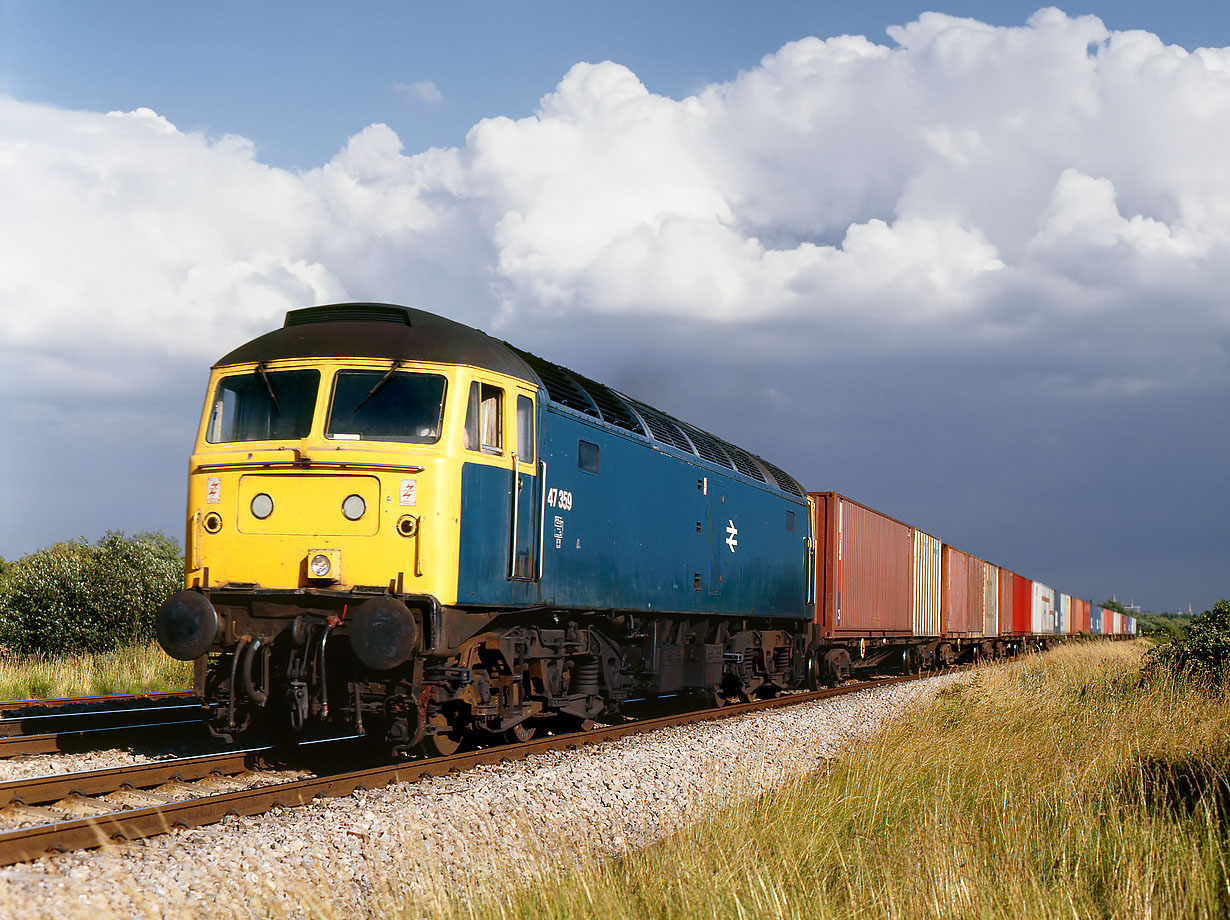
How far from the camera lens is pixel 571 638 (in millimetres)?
11062

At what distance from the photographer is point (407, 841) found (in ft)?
21.0

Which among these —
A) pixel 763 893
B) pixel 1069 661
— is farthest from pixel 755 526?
pixel 1069 661

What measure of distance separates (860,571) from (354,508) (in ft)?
49.8

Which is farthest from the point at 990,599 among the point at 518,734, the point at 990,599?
the point at 518,734

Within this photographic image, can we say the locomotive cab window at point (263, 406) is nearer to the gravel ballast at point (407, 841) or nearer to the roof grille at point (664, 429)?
the gravel ballast at point (407, 841)

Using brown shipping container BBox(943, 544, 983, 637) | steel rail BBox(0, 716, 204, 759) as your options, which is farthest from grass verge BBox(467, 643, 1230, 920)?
brown shipping container BBox(943, 544, 983, 637)

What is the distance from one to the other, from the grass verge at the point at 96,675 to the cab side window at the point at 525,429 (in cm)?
881

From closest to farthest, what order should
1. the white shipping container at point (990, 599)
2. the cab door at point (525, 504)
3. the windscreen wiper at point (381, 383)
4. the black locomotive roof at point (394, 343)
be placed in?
1. the windscreen wiper at point (381, 383)
2. the black locomotive roof at point (394, 343)
3. the cab door at point (525, 504)
4. the white shipping container at point (990, 599)

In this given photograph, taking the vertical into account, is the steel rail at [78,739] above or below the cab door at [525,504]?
below

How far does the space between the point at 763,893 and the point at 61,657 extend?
17529 mm

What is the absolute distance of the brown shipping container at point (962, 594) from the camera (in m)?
29.5

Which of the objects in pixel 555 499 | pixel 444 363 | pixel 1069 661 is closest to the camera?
pixel 444 363

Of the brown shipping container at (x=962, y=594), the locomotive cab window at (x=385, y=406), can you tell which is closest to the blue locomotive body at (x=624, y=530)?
the locomotive cab window at (x=385, y=406)

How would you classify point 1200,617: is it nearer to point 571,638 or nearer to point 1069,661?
point 1069,661
